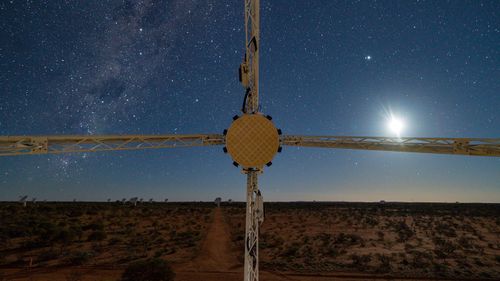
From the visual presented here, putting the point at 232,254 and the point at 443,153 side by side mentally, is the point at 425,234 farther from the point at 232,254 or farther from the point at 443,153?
the point at 443,153

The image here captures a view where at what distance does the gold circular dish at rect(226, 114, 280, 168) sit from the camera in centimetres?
845

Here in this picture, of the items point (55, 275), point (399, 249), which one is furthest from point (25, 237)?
point (399, 249)

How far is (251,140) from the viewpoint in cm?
848

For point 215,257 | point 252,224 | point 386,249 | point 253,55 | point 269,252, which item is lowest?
point 215,257

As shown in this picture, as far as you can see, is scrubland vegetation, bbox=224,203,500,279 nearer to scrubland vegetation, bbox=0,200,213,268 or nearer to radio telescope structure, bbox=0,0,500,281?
scrubland vegetation, bbox=0,200,213,268

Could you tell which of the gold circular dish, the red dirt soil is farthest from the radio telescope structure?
the red dirt soil

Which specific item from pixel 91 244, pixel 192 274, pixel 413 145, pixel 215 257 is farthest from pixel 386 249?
pixel 91 244

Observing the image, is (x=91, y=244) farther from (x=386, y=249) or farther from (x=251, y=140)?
(x=386, y=249)

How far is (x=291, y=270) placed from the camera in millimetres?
22078

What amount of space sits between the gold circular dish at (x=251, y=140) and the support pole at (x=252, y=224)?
0.91 meters

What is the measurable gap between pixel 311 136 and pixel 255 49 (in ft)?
12.2

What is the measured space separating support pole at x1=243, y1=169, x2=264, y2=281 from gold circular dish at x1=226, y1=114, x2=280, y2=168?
0.91 m

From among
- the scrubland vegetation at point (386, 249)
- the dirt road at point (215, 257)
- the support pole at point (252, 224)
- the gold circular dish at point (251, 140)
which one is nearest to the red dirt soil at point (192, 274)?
the dirt road at point (215, 257)

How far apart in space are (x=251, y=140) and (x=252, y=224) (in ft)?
9.96
